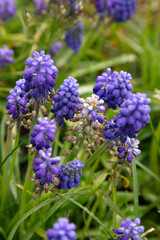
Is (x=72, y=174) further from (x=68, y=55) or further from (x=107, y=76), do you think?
(x=68, y=55)

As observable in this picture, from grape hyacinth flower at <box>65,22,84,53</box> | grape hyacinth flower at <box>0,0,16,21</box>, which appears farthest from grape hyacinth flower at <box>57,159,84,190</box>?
grape hyacinth flower at <box>0,0,16,21</box>

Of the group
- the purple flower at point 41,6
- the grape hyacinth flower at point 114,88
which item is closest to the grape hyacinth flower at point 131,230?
the grape hyacinth flower at point 114,88

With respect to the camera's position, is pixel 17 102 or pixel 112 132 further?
pixel 17 102

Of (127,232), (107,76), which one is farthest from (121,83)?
(127,232)

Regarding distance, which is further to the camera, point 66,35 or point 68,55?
point 68,55

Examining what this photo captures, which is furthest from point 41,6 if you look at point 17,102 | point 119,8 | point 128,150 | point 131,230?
point 131,230

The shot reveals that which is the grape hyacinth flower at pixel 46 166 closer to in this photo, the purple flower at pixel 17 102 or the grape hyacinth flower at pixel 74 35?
the purple flower at pixel 17 102

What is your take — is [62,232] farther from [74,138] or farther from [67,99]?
[67,99]
